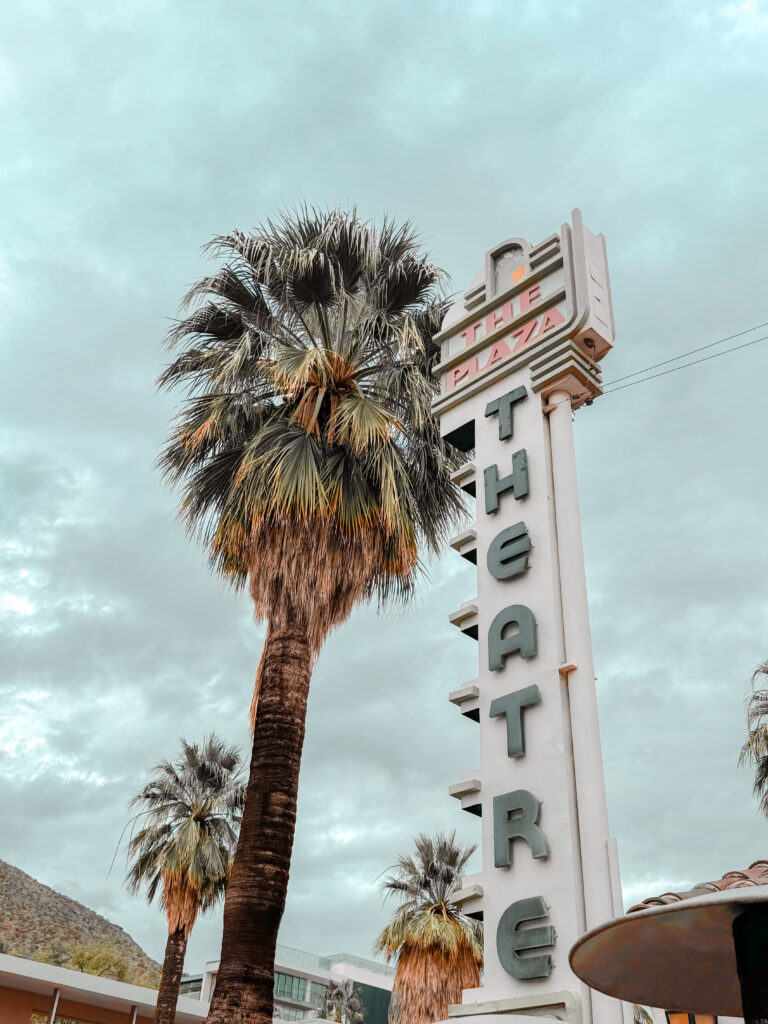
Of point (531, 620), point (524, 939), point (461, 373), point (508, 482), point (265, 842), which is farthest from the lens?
point (461, 373)

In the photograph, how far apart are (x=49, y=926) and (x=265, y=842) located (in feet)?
341

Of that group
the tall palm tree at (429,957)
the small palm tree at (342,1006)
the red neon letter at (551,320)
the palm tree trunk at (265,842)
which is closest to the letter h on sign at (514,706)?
the red neon letter at (551,320)

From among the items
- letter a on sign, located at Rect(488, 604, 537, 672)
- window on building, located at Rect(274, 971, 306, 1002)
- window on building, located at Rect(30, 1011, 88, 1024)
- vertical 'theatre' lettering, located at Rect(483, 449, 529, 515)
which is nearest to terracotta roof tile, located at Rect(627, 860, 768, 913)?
letter a on sign, located at Rect(488, 604, 537, 672)

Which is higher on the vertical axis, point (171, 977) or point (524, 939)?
point (171, 977)

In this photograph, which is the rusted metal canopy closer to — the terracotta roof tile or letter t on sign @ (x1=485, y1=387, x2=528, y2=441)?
the terracotta roof tile

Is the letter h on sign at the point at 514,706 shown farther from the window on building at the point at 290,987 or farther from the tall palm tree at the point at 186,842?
the window on building at the point at 290,987

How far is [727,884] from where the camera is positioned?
6000 millimetres

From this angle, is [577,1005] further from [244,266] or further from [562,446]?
[244,266]

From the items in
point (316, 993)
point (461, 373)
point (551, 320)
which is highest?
point (316, 993)

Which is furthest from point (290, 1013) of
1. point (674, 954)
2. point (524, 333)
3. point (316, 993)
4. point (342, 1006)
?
point (674, 954)

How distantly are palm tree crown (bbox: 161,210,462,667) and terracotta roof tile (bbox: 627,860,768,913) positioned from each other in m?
7.68

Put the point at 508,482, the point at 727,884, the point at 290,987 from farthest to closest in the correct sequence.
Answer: the point at 290,987 < the point at 508,482 < the point at 727,884

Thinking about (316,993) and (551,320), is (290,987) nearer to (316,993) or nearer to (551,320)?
(316,993)

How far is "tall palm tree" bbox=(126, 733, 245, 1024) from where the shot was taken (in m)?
25.5
